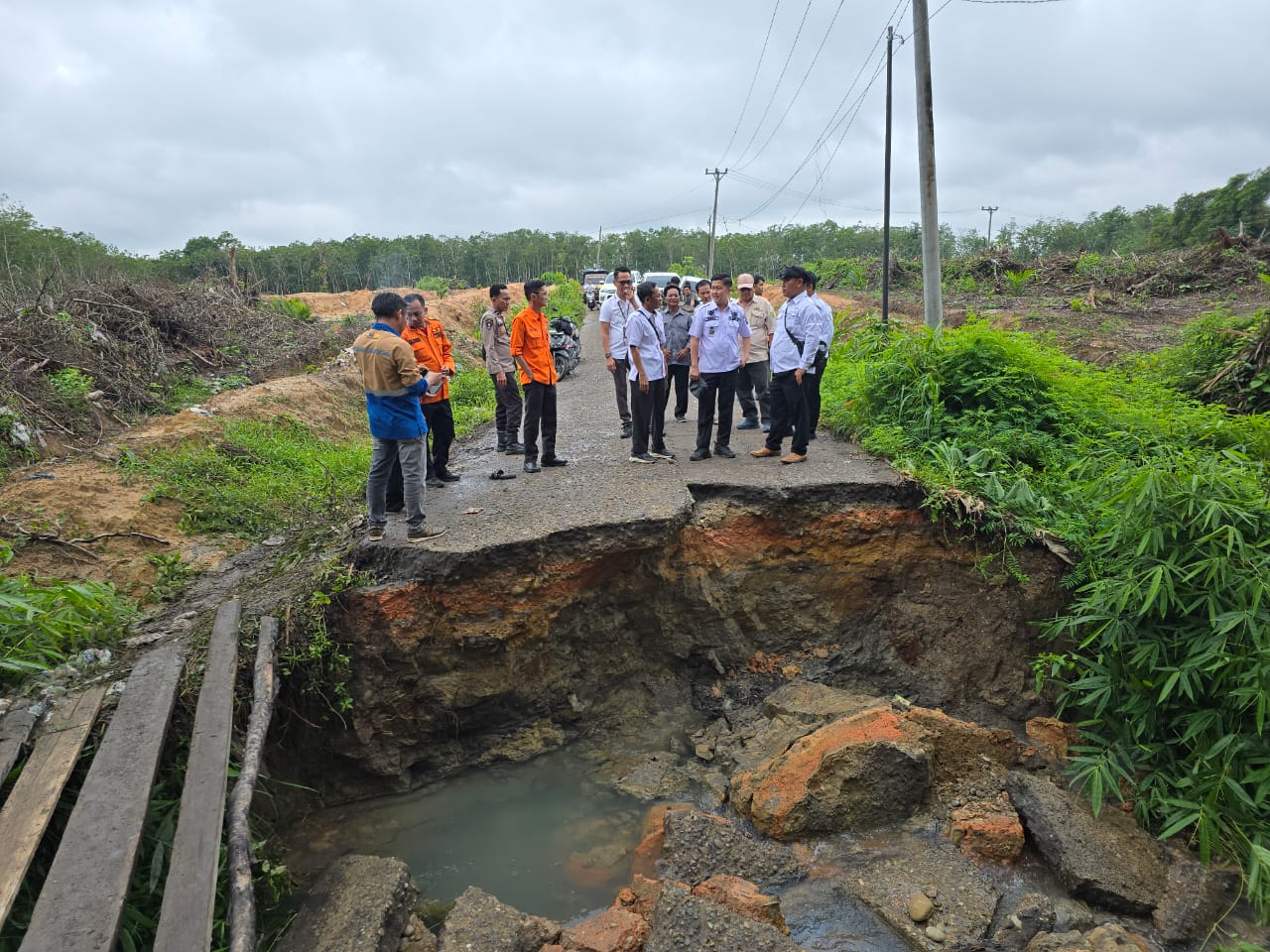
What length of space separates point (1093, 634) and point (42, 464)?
863cm

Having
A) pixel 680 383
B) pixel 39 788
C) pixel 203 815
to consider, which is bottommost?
pixel 203 815

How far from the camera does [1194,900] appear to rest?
3627 millimetres

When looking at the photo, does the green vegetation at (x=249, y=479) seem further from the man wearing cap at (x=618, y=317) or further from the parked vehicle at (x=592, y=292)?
the parked vehicle at (x=592, y=292)

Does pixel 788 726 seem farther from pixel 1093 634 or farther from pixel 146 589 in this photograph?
pixel 146 589

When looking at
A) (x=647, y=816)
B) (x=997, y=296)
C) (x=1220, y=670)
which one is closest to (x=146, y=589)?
(x=647, y=816)

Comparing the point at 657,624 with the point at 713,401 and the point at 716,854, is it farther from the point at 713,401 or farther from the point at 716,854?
the point at 713,401

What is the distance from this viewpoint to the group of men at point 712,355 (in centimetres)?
585

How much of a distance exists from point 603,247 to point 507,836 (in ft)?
214

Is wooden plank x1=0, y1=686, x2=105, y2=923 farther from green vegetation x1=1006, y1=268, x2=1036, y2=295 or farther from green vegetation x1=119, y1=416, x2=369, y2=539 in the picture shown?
green vegetation x1=1006, y1=268, x2=1036, y2=295

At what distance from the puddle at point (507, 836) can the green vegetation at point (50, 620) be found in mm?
1747

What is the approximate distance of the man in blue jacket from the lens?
4.53 m

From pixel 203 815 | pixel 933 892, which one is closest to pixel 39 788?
pixel 203 815

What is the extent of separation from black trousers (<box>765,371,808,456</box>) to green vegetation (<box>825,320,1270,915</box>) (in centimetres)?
75

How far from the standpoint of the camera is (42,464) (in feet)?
20.8
